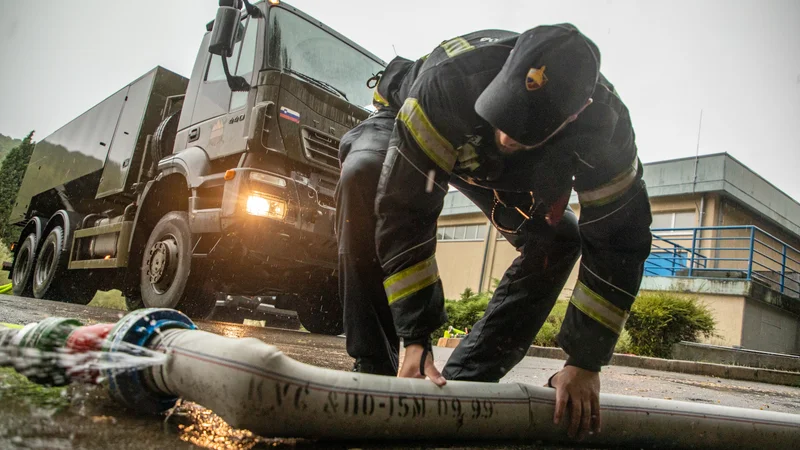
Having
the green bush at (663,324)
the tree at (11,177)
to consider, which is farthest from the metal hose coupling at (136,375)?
A: the tree at (11,177)

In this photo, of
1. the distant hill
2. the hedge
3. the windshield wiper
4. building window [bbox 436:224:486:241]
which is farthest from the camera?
building window [bbox 436:224:486:241]

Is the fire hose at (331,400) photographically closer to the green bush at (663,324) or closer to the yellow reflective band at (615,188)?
the yellow reflective band at (615,188)

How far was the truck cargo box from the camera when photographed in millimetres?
6379

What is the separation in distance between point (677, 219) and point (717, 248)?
4959 millimetres

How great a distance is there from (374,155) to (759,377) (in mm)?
6059

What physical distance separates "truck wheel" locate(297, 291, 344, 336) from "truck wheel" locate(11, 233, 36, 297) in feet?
14.5

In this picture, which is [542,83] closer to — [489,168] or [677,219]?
[489,168]

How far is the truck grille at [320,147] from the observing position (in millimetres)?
4773

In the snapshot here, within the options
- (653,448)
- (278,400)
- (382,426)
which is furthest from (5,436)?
(653,448)

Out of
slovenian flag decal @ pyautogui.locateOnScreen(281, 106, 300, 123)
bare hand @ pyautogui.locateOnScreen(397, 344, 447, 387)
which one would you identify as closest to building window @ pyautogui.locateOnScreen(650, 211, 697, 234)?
slovenian flag decal @ pyautogui.locateOnScreen(281, 106, 300, 123)

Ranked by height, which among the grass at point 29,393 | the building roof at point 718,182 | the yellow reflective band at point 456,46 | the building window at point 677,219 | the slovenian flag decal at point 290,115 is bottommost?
the grass at point 29,393

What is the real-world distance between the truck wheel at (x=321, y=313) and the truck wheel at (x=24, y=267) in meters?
4.43

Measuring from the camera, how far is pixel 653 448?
5.11 ft

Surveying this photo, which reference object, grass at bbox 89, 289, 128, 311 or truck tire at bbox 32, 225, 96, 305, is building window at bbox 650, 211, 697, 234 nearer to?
grass at bbox 89, 289, 128, 311
